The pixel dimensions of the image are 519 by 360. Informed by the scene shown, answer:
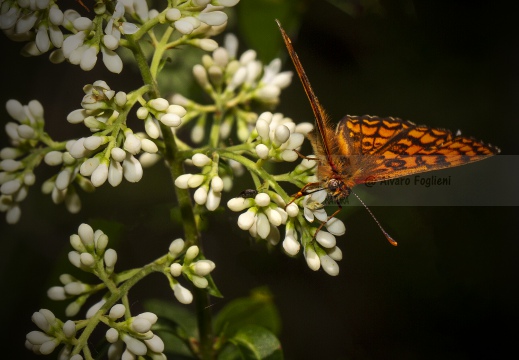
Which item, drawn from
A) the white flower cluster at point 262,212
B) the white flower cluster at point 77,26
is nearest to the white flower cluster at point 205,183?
the white flower cluster at point 262,212

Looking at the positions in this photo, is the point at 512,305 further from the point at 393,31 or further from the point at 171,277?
the point at 171,277

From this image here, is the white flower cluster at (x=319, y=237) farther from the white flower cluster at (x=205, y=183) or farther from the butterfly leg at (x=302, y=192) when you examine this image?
the white flower cluster at (x=205, y=183)

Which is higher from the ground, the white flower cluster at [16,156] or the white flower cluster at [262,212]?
the white flower cluster at [262,212]

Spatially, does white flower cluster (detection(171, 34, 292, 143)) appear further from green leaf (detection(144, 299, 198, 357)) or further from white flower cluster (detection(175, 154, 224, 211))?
green leaf (detection(144, 299, 198, 357))

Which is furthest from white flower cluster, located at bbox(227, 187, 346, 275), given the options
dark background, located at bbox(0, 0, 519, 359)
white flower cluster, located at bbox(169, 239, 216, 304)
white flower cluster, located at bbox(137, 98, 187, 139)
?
dark background, located at bbox(0, 0, 519, 359)

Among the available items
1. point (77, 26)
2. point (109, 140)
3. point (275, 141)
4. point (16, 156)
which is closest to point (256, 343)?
point (275, 141)

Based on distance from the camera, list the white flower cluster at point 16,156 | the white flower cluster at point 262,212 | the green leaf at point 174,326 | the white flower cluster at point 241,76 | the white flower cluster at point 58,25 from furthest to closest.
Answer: the white flower cluster at point 241,76, the green leaf at point 174,326, the white flower cluster at point 16,156, the white flower cluster at point 262,212, the white flower cluster at point 58,25

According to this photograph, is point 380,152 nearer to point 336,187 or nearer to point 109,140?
point 336,187
